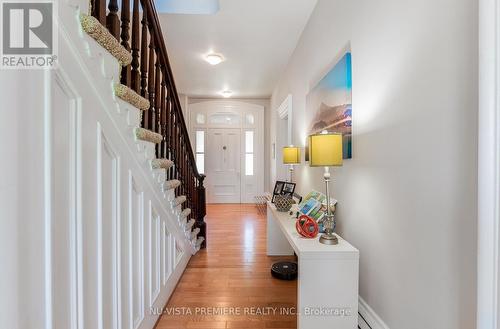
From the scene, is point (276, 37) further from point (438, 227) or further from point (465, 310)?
point (465, 310)

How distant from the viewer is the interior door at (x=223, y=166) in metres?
6.51

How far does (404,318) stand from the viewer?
1146 mm

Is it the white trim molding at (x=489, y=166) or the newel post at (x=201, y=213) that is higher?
the white trim molding at (x=489, y=166)

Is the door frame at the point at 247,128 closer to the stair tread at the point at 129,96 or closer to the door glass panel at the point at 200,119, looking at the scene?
the door glass panel at the point at 200,119

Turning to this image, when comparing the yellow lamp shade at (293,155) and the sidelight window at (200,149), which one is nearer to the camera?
the yellow lamp shade at (293,155)

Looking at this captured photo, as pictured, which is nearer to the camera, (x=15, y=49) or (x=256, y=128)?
(x=15, y=49)

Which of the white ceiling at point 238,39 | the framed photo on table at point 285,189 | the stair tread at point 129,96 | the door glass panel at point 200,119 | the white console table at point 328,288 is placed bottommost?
the white console table at point 328,288

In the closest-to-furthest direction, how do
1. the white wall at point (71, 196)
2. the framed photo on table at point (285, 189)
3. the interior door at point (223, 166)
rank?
the white wall at point (71, 196), the framed photo on table at point (285, 189), the interior door at point (223, 166)

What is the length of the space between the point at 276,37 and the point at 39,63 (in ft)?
9.63

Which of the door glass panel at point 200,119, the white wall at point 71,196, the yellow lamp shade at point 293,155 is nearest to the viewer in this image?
the white wall at point 71,196

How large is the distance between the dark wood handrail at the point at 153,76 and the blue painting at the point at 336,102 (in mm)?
1284

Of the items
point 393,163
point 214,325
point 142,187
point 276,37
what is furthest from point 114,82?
point 276,37

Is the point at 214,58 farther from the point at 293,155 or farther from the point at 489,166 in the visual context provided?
the point at 489,166

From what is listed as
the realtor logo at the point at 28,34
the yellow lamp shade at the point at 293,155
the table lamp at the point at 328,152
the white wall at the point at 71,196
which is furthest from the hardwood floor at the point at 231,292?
the realtor logo at the point at 28,34
